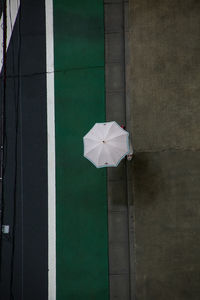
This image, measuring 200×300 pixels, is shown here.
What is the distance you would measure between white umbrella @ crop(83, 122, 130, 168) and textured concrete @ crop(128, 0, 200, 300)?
1.06 m

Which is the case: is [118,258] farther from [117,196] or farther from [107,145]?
[107,145]

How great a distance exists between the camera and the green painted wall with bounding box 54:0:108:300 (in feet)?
25.7

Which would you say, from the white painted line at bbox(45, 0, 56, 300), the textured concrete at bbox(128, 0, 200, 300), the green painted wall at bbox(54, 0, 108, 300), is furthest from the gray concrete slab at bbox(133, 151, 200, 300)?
the white painted line at bbox(45, 0, 56, 300)

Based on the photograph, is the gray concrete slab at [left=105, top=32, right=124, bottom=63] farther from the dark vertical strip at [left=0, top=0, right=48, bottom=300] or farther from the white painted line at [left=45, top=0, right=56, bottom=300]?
the dark vertical strip at [left=0, top=0, right=48, bottom=300]

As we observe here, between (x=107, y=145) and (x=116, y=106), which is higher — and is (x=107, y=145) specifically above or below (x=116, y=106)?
below

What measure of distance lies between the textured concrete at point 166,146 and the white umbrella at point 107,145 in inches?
41.8

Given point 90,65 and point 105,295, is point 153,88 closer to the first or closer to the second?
point 90,65

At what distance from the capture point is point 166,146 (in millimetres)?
7773

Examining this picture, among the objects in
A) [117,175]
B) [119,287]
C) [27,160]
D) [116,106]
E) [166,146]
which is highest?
[116,106]

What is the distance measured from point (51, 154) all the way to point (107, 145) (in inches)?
78.7

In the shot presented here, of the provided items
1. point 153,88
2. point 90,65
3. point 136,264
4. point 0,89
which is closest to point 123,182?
point 136,264

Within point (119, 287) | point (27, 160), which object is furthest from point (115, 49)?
point (119, 287)

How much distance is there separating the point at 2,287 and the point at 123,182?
427 cm

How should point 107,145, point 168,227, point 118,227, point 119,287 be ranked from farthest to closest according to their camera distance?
point 118,227 < point 119,287 < point 168,227 < point 107,145
